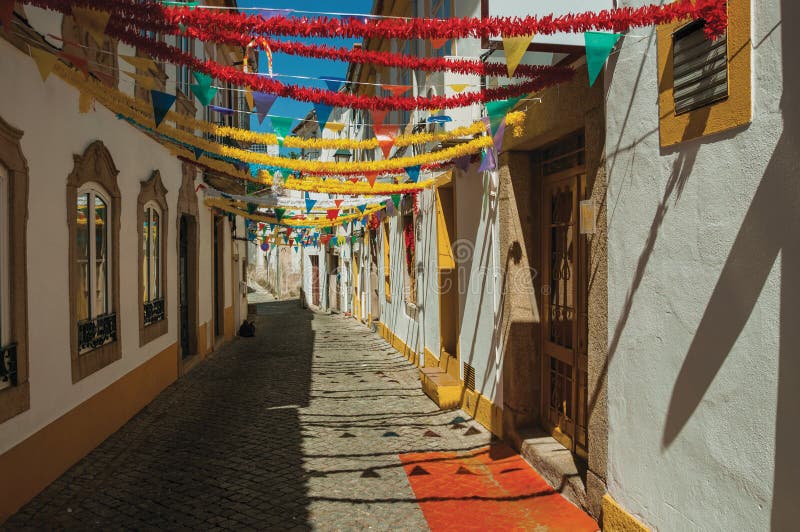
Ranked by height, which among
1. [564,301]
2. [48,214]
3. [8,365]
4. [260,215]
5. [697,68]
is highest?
[260,215]

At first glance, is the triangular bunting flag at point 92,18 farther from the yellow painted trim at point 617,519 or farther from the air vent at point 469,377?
the air vent at point 469,377

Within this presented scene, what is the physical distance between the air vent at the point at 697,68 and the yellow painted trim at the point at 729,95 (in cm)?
3

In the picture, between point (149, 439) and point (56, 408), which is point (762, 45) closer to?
point (56, 408)

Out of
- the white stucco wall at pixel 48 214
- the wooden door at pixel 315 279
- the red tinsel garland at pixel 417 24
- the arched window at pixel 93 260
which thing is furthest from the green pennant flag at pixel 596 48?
the wooden door at pixel 315 279

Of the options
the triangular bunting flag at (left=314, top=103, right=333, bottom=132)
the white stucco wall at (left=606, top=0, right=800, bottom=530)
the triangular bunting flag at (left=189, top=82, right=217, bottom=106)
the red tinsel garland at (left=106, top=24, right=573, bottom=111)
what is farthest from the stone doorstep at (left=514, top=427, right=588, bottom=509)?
the triangular bunting flag at (left=189, top=82, right=217, bottom=106)

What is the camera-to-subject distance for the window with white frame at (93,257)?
21.4 feet

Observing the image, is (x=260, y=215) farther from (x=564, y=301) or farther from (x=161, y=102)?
(x=564, y=301)

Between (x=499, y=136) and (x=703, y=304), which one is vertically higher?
(x=499, y=136)

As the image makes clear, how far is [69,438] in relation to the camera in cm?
585

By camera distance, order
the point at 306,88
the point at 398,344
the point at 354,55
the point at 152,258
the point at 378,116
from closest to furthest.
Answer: the point at 354,55
the point at 306,88
the point at 378,116
the point at 152,258
the point at 398,344

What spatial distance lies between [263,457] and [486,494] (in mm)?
2335

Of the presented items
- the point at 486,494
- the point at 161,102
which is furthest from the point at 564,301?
the point at 161,102

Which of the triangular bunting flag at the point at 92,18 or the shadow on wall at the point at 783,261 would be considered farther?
the triangular bunting flag at the point at 92,18

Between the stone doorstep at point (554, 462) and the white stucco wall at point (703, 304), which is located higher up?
the white stucco wall at point (703, 304)
